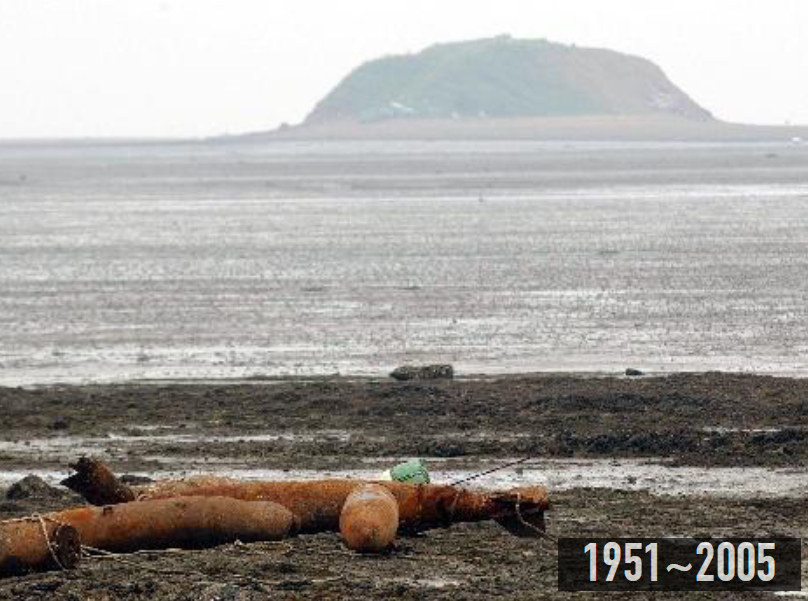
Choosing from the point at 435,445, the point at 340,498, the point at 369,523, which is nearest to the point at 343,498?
the point at 340,498

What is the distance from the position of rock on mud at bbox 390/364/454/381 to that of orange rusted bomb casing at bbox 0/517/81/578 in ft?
35.7

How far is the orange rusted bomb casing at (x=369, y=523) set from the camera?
14.4 m

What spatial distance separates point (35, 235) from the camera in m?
57.6

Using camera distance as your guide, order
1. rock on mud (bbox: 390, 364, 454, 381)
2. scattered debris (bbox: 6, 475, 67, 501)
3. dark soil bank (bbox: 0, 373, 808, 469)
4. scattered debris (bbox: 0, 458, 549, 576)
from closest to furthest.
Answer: scattered debris (bbox: 0, 458, 549, 576) → scattered debris (bbox: 6, 475, 67, 501) → dark soil bank (bbox: 0, 373, 808, 469) → rock on mud (bbox: 390, 364, 454, 381)

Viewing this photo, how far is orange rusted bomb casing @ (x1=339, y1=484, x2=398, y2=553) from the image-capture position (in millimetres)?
14414

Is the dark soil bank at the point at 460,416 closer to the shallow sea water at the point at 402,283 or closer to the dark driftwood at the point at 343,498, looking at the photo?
the shallow sea water at the point at 402,283

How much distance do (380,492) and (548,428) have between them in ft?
20.1

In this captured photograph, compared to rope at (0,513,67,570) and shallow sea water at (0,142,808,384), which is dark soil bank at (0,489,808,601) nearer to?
rope at (0,513,67,570)

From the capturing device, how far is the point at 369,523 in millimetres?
14430

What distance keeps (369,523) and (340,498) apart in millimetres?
603

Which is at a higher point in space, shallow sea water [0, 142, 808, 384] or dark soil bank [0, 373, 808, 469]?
dark soil bank [0, 373, 808, 469]

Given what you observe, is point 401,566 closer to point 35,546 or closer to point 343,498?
point 343,498

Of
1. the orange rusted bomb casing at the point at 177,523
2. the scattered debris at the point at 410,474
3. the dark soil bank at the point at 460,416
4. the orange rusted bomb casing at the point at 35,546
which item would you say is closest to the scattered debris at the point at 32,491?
the dark soil bank at the point at 460,416

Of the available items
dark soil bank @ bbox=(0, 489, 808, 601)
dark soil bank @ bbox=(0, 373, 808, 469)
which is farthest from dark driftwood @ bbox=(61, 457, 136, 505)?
dark soil bank @ bbox=(0, 373, 808, 469)
